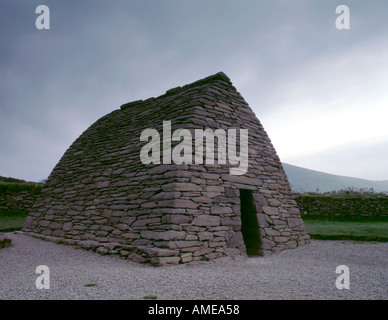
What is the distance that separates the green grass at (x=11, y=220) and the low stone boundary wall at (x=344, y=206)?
1400 centimetres

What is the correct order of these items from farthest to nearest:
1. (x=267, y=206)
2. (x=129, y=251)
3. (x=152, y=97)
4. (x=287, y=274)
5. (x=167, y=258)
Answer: (x=152, y=97) < (x=267, y=206) < (x=129, y=251) < (x=167, y=258) < (x=287, y=274)

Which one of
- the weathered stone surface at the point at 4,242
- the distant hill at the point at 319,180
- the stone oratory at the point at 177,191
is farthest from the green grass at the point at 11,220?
the distant hill at the point at 319,180

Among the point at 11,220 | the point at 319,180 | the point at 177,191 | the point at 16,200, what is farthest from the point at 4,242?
the point at 319,180

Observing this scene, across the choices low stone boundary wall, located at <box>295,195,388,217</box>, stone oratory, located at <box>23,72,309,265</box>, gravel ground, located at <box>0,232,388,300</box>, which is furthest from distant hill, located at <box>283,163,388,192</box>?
gravel ground, located at <box>0,232,388,300</box>

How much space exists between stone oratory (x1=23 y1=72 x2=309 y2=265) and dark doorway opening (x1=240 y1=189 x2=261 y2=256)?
3 centimetres

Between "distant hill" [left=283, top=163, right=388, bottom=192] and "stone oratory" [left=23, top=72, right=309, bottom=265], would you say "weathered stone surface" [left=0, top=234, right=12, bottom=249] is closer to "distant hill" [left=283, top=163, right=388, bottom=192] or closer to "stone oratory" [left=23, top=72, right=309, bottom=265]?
"stone oratory" [left=23, top=72, right=309, bottom=265]

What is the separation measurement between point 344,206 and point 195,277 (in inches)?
510

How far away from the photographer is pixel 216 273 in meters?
4.56

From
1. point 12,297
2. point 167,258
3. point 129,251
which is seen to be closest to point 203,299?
point 167,258

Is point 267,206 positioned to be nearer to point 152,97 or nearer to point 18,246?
point 152,97

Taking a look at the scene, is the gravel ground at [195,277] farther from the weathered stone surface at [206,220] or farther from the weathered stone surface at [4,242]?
the weathered stone surface at [206,220]

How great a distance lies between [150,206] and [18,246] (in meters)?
4.43

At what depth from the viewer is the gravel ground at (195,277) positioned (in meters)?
3.35

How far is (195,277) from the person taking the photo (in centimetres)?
420
